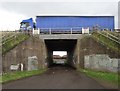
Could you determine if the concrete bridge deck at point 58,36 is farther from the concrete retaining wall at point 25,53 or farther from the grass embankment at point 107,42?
the grass embankment at point 107,42

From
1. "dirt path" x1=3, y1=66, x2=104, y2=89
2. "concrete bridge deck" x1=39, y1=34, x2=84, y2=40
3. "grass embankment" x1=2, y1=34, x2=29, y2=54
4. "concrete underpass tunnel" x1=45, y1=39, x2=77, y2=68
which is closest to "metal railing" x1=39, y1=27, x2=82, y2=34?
"concrete underpass tunnel" x1=45, y1=39, x2=77, y2=68

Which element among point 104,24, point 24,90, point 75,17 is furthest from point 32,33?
point 24,90

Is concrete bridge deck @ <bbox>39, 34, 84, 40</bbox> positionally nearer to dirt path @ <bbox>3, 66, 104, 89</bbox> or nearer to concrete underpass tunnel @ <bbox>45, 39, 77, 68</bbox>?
concrete underpass tunnel @ <bbox>45, 39, 77, 68</bbox>

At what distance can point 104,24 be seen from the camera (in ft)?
141

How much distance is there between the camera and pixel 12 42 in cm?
3178

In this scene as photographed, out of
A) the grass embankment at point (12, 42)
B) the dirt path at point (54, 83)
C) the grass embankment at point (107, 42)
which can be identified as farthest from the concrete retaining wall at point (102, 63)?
the grass embankment at point (12, 42)

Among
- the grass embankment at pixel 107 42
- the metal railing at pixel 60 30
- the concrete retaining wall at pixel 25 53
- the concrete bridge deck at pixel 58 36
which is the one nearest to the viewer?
the grass embankment at pixel 107 42

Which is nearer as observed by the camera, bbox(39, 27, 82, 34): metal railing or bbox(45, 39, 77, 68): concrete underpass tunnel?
bbox(39, 27, 82, 34): metal railing

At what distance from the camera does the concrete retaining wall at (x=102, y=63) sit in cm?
2477

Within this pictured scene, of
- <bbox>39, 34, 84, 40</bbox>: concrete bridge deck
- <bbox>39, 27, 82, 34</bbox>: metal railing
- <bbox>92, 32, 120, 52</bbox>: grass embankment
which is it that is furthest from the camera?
<bbox>39, 27, 82, 34</bbox>: metal railing

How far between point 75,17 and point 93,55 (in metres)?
14.6

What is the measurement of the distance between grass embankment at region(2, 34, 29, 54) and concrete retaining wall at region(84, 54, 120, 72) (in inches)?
316

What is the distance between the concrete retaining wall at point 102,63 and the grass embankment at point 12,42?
26.3 feet

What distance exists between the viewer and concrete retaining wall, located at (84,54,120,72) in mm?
24772
